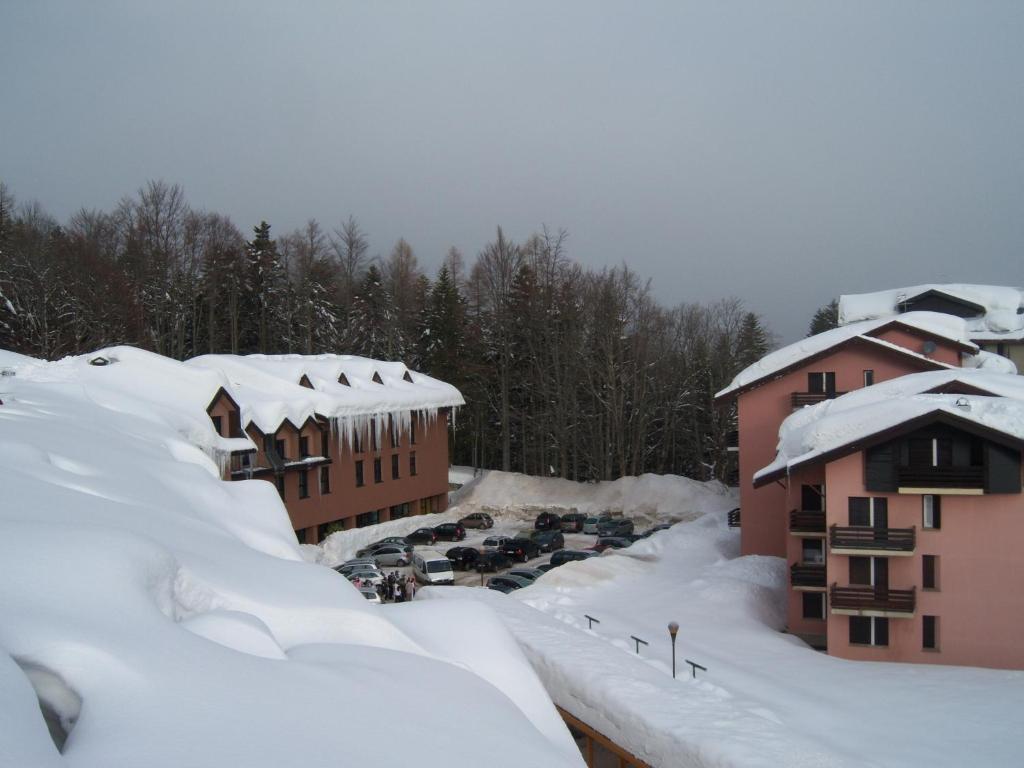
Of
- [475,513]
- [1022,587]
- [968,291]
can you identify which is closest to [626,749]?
[1022,587]

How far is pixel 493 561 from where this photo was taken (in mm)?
25984

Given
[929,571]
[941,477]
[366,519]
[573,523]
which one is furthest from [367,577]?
[941,477]

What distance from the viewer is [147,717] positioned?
3385 mm

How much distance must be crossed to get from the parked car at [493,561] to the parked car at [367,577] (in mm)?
4292

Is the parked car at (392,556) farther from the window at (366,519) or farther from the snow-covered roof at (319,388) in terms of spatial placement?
the snow-covered roof at (319,388)

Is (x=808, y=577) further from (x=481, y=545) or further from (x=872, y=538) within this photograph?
(x=481, y=545)

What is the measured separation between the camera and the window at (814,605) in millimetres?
18938

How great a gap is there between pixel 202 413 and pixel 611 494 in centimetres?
2112

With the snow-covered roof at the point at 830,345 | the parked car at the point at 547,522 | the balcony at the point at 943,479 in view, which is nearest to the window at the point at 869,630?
the balcony at the point at 943,479

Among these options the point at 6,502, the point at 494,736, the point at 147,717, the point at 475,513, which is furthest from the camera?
the point at 475,513

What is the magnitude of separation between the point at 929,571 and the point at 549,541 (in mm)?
14731

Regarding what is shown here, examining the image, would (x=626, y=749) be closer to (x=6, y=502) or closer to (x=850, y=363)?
(x=6, y=502)

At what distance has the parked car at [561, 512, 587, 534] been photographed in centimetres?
3253

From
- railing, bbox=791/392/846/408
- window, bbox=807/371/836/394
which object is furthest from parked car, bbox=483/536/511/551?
window, bbox=807/371/836/394
